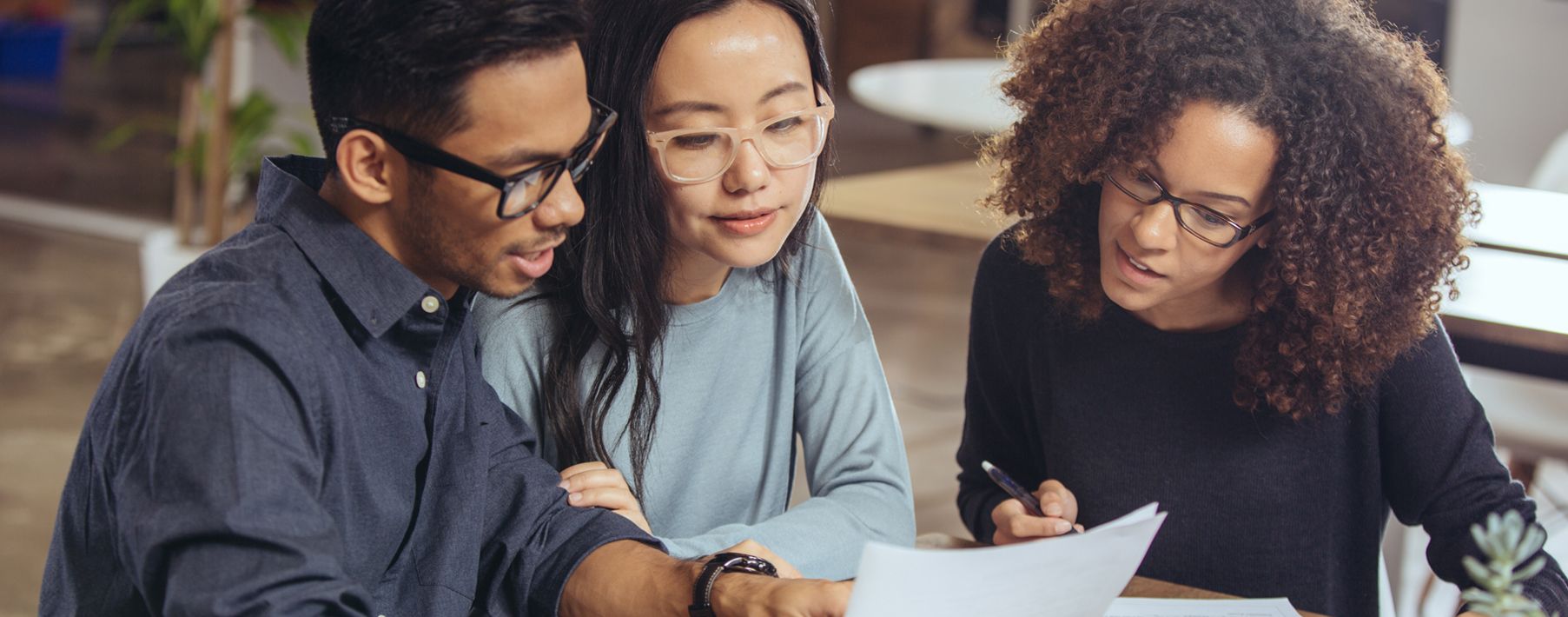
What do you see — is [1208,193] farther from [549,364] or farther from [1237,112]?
[549,364]

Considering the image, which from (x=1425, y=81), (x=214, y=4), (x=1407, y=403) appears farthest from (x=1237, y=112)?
(x=214, y=4)

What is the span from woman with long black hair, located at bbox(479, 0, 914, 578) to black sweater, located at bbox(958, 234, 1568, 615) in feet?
0.58

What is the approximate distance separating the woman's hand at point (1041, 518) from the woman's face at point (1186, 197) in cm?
20

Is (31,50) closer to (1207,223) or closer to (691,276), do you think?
(691,276)

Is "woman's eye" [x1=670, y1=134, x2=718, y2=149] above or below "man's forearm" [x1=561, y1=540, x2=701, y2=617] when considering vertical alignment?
above

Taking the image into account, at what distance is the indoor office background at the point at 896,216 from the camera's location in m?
2.44

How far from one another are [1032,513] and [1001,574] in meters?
0.48

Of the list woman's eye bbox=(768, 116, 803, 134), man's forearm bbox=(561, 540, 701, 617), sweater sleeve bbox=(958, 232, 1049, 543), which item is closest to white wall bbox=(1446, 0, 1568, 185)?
sweater sleeve bbox=(958, 232, 1049, 543)

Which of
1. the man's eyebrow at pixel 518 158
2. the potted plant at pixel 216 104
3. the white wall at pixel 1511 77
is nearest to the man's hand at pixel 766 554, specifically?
the man's eyebrow at pixel 518 158

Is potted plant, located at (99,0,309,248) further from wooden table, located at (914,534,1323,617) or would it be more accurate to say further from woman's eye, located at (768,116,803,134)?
wooden table, located at (914,534,1323,617)

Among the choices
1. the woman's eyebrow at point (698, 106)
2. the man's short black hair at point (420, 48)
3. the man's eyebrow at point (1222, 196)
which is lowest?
the man's eyebrow at point (1222, 196)

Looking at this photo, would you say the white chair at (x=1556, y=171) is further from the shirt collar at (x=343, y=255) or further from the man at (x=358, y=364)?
the shirt collar at (x=343, y=255)

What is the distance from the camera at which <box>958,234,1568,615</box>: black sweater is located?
1474 mm

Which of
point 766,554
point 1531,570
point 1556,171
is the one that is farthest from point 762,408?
point 1556,171
